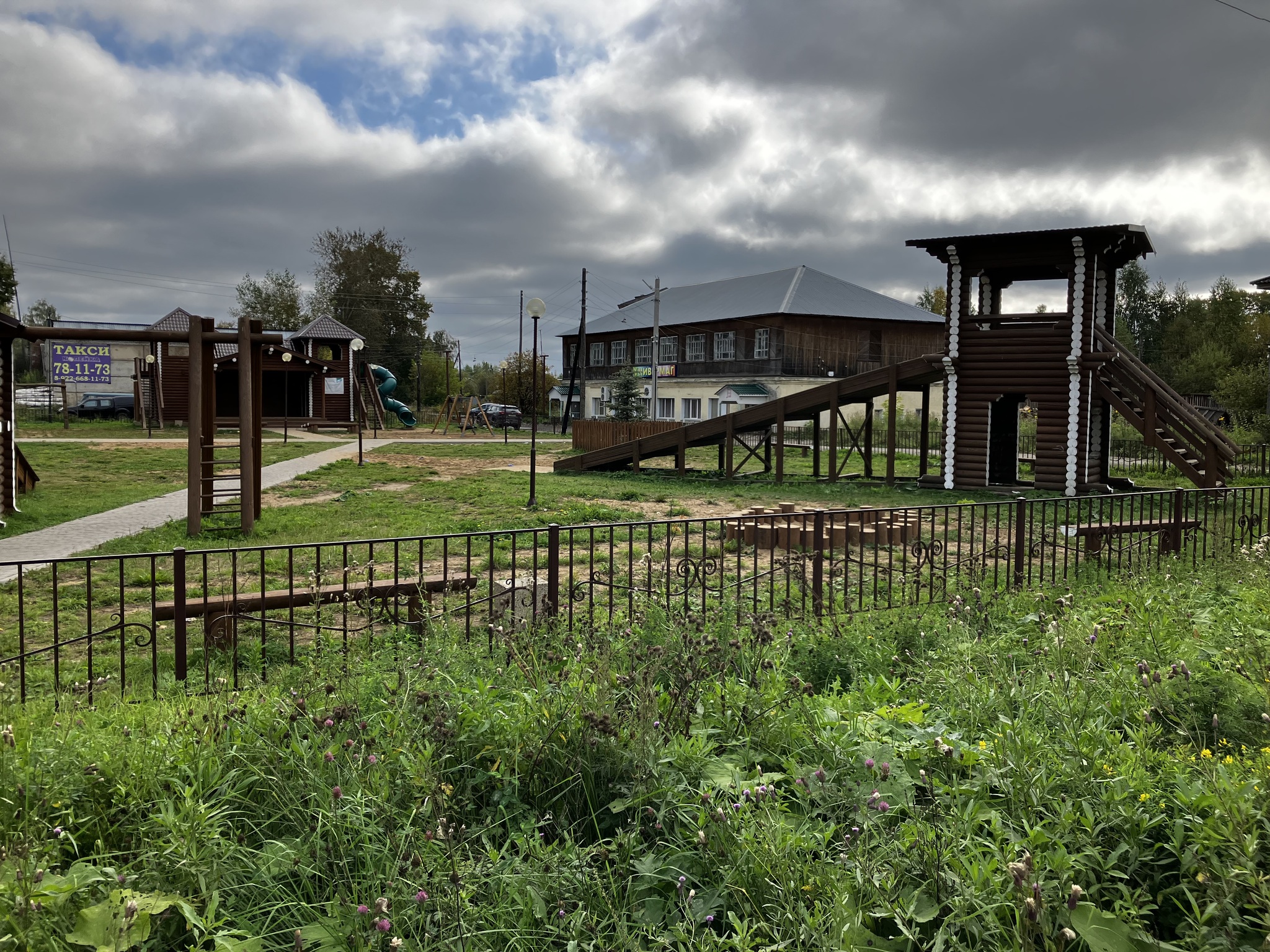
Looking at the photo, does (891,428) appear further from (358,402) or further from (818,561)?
(358,402)

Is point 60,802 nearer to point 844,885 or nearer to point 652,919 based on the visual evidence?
point 652,919

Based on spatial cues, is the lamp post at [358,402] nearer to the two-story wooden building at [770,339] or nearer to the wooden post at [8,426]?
the wooden post at [8,426]

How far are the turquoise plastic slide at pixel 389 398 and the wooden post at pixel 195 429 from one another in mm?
37979

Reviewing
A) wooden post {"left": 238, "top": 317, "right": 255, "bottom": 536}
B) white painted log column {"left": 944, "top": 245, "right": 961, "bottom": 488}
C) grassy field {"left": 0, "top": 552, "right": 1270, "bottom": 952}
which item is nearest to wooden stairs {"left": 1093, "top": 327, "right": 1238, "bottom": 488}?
white painted log column {"left": 944, "top": 245, "right": 961, "bottom": 488}

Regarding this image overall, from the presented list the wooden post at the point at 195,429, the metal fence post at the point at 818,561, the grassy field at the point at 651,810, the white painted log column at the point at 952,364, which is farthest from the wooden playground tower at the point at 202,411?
the white painted log column at the point at 952,364

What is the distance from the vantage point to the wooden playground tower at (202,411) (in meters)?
11.8

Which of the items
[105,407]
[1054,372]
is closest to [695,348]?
[105,407]

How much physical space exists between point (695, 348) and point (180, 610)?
4499 cm

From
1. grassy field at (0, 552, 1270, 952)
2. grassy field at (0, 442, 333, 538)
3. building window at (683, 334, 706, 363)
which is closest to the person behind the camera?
grassy field at (0, 552, 1270, 952)

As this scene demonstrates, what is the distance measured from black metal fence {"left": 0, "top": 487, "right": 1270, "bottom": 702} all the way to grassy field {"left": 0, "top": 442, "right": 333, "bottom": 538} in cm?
447

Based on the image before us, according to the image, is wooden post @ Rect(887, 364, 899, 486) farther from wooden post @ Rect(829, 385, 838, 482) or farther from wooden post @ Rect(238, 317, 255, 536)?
wooden post @ Rect(238, 317, 255, 536)

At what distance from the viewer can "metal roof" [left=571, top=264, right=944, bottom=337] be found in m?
45.2

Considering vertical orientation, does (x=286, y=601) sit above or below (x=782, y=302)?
below

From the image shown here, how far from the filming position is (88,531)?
11.7 metres
